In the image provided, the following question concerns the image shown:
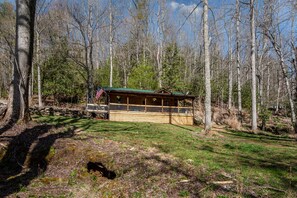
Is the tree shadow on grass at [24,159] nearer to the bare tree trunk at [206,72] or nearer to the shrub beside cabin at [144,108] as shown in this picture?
the bare tree trunk at [206,72]

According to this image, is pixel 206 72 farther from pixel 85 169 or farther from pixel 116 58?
pixel 116 58

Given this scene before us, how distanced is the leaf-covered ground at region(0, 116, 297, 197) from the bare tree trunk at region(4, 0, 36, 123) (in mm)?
823

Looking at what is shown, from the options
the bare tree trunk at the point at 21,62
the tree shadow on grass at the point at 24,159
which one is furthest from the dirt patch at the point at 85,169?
the bare tree trunk at the point at 21,62

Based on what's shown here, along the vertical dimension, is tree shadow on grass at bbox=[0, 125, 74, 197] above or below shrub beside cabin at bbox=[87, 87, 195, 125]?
below

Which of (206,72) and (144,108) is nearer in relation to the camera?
(206,72)

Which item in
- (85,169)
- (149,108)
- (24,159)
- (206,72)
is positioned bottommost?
(85,169)

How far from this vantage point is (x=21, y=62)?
8.22 meters

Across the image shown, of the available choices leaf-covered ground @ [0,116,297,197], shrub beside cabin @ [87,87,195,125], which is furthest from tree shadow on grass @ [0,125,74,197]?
shrub beside cabin @ [87,87,195,125]

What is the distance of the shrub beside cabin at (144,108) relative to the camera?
58.2 ft

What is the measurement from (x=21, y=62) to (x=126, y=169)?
5871 millimetres

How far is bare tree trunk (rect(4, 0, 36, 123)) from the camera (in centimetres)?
805

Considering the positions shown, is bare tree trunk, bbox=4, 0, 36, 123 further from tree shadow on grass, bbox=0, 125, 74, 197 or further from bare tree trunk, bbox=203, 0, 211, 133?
bare tree trunk, bbox=203, 0, 211, 133

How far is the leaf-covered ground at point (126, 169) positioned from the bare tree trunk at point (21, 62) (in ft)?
2.70

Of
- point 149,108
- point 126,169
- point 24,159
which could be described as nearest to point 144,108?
point 149,108
